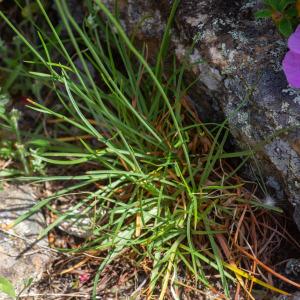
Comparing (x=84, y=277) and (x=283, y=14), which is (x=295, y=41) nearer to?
(x=283, y=14)

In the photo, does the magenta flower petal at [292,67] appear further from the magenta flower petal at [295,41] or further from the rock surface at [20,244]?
the rock surface at [20,244]

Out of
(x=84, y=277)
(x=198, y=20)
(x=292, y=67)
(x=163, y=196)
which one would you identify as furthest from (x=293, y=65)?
(x=84, y=277)

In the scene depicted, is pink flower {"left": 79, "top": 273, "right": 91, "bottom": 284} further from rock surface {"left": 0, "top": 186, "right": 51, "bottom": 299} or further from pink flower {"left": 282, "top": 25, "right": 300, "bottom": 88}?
pink flower {"left": 282, "top": 25, "right": 300, "bottom": 88}

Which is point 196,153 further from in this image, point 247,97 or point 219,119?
point 247,97

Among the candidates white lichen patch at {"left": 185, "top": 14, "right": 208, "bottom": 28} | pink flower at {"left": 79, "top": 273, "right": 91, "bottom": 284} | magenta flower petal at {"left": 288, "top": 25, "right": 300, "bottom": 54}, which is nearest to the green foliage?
magenta flower petal at {"left": 288, "top": 25, "right": 300, "bottom": 54}

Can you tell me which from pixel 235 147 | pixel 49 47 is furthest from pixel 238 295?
pixel 49 47

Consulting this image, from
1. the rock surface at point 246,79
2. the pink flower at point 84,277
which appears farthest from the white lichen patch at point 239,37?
the pink flower at point 84,277
